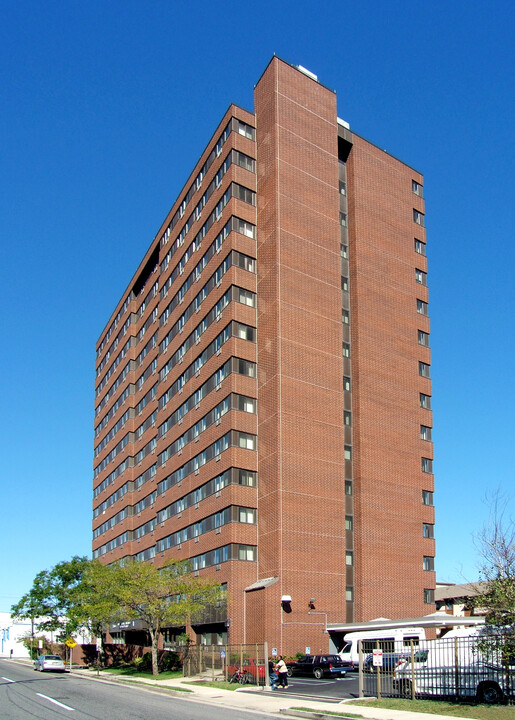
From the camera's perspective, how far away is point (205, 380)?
198ft

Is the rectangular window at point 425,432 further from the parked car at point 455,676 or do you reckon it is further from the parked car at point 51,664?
the parked car at point 455,676

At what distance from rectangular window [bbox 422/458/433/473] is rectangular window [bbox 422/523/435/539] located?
4.27m

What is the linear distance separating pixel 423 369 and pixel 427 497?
10.5 metres

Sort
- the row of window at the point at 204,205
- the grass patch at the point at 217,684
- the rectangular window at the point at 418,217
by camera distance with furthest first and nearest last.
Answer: the rectangular window at the point at 418,217
the row of window at the point at 204,205
the grass patch at the point at 217,684

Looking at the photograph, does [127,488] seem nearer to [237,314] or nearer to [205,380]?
[205,380]

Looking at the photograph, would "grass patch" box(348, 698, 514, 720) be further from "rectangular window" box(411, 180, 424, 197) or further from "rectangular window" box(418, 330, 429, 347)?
"rectangular window" box(411, 180, 424, 197)

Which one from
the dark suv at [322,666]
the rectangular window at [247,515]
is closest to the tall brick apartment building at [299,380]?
the rectangular window at [247,515]

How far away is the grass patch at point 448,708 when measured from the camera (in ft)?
67.3

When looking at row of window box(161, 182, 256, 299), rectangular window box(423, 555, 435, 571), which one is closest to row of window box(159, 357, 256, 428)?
row of window box(161, 182, 256, 299)

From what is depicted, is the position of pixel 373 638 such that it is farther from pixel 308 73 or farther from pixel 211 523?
pixel 308 73

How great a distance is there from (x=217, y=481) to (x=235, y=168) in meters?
23.6

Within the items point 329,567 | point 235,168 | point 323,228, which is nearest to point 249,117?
point 235,168

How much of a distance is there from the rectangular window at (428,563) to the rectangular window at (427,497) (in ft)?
13.5

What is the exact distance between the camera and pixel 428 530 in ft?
196
